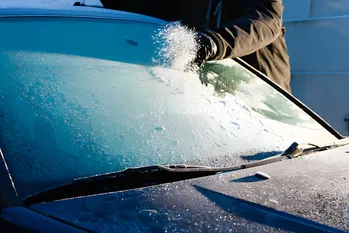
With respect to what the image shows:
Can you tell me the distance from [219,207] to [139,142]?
41cm

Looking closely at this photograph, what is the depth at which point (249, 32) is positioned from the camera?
264 centimetres

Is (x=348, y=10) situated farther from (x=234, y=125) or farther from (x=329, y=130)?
(x=234, y=125)

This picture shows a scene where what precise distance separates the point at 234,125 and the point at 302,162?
30 cm

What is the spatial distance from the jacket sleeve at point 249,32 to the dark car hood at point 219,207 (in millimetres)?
932

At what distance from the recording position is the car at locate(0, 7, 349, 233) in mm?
1287

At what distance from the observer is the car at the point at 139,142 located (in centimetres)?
Answer: 129

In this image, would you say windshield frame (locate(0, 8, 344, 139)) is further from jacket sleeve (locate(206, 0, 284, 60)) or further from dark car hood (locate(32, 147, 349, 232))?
dark car hood (locate(32, 147, 349, 232))

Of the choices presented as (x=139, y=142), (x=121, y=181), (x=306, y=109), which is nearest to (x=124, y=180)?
(x=121, y=181)

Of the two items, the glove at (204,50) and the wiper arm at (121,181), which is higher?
the glove at (204,50)

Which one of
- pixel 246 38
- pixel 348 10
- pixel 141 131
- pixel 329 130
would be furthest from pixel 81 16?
pixel 348 10

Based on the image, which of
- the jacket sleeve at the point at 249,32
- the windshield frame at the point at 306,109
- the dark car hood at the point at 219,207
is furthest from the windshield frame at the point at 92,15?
the dark car hood at the point at 219,207

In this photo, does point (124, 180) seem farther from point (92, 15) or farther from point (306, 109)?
point (306, 109)

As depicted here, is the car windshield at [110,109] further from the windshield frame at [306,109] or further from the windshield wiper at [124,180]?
the windshield frame at [306,109]

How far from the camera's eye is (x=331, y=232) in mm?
1220
